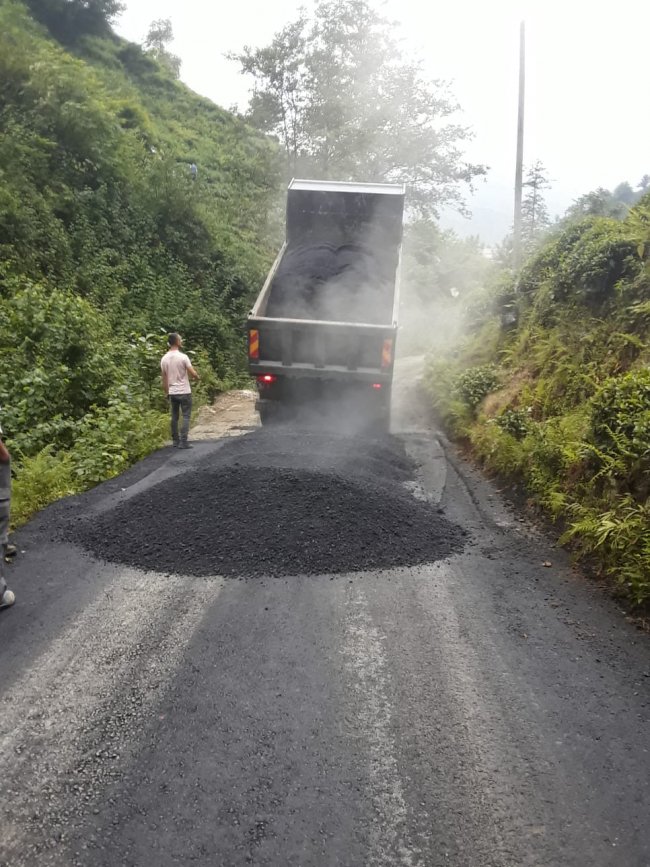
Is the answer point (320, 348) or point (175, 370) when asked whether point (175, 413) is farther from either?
point (320, 348)

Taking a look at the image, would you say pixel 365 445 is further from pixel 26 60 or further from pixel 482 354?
pixel 26 60

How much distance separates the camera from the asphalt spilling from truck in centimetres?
485

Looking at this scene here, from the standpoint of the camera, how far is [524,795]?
2.66 meters

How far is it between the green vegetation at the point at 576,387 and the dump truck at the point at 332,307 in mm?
1816

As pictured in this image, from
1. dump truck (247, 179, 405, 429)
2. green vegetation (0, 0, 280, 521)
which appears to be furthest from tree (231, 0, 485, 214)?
dump truck (247, 179, 405, 429)

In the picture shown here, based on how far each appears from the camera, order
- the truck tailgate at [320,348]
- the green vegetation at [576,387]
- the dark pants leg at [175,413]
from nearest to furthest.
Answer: the green vegetation at [576,387], the dark pants leg at [175,413], the truck tailgate at [320,348]

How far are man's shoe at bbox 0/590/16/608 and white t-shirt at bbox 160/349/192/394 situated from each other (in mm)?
4451

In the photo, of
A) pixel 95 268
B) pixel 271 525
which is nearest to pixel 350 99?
pixel 95 268

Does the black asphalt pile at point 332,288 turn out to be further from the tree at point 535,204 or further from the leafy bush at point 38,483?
the tree at point 535,204

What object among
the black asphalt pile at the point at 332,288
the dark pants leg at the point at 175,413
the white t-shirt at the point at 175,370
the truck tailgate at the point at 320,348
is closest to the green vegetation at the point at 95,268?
the dark pants leg at the point at 175,413

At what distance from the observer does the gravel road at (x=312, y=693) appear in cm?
247

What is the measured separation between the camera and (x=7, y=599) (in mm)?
4211

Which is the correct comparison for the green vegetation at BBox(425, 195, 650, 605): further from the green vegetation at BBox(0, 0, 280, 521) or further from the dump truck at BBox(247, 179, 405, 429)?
the green vegetation at BBox(0, 0, 280, 521)

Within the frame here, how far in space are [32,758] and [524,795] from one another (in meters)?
2.23
